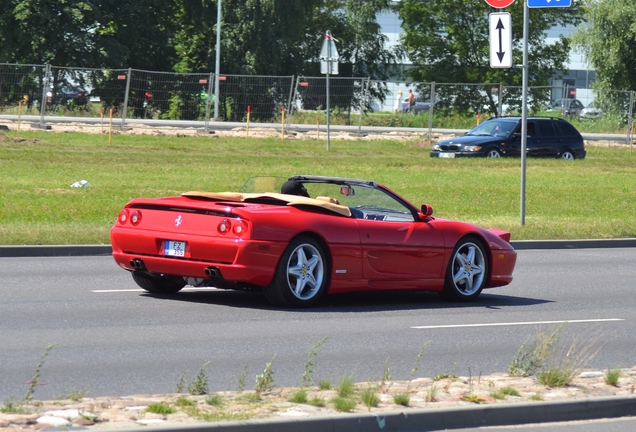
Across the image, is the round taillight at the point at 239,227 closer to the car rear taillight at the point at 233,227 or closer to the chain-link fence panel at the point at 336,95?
the car rear taillight at the point at 233,227

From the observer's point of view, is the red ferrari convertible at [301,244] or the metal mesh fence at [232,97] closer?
the red ferrari convertible at [301,244]

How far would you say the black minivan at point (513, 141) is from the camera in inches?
1409

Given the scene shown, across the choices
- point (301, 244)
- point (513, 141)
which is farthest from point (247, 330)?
point (513, 141)

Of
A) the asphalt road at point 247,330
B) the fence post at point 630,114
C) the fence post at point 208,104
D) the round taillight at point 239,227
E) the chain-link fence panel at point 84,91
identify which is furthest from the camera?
the fence post at point 630,114

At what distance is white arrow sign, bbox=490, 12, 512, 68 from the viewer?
19.1 metres

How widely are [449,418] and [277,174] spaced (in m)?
22.4

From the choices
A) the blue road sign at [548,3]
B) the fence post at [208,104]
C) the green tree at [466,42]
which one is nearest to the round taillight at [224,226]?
the blue road sign at [548,3]

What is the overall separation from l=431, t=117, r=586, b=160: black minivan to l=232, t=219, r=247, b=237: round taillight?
2550cm

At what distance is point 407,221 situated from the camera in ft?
39.2

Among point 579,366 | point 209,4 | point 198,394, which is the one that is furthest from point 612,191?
point 209,4

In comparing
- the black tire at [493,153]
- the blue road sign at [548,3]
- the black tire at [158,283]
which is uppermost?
the blue road sign at [548,3]

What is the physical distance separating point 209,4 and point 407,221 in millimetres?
52847

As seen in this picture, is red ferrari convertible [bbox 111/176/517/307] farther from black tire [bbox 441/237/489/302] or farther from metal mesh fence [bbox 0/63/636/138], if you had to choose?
metal mesh fence [bbox 0/63/636/138]

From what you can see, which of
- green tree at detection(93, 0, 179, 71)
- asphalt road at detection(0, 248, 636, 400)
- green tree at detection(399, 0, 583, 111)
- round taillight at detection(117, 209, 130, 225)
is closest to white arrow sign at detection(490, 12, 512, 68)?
asphalt road at detection(0, 248, 636, 400)
